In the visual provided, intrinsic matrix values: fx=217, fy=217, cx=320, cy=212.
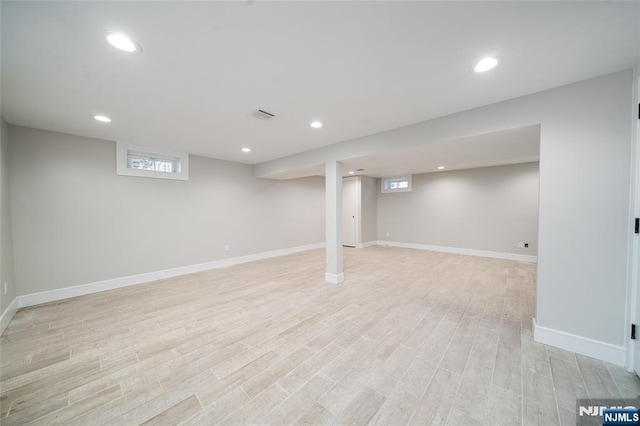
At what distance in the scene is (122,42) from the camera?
1509 mm

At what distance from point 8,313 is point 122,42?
143 inches

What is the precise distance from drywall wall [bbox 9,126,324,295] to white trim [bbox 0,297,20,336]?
0.20 metres

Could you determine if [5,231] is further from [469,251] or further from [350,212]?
[469,251]

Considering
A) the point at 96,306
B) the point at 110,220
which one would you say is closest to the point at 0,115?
the point at 110,220

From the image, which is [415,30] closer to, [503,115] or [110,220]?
[503,115]

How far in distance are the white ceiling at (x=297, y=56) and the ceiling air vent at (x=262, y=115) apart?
9 cm

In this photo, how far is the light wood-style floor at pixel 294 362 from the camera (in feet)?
4.74

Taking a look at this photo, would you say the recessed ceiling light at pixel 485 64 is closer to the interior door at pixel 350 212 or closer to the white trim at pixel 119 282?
the interior door at pixel 350 212

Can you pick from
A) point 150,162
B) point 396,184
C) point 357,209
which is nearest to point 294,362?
point 150,162

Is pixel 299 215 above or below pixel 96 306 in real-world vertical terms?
above

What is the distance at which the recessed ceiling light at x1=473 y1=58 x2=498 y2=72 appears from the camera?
1.72 meters

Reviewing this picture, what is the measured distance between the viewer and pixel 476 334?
2291mm

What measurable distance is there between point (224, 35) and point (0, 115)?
3.46 metres

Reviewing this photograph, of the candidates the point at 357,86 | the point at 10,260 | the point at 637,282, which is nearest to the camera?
the point at 637,282
